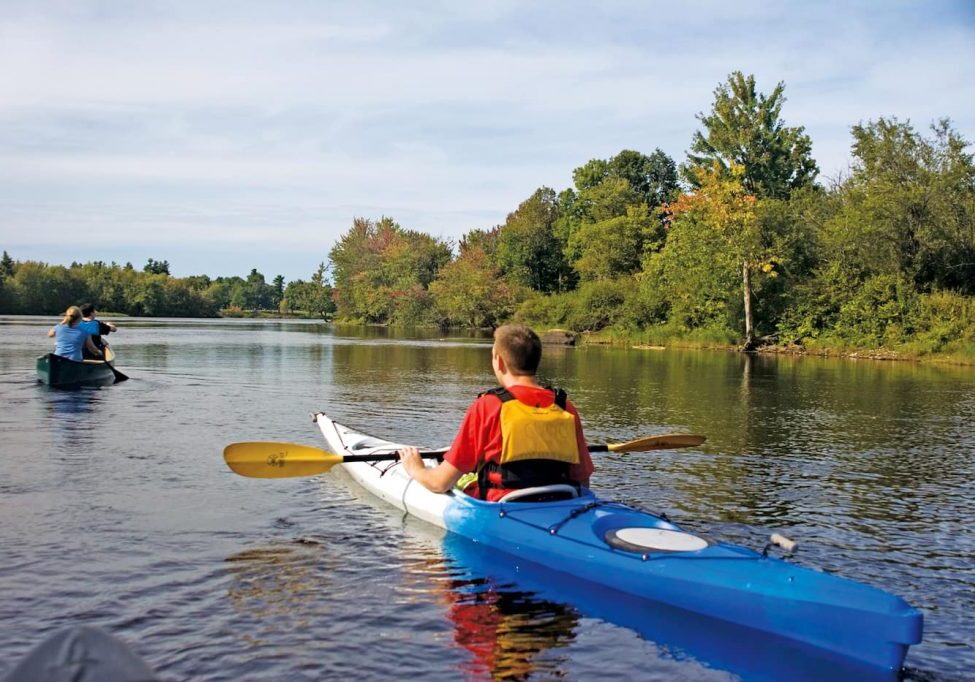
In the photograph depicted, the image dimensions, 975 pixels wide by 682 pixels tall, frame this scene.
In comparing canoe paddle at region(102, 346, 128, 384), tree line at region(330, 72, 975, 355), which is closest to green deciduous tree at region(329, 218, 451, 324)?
tree line at region(330, 72, 975, 355)

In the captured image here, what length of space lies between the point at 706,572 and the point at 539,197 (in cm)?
6113

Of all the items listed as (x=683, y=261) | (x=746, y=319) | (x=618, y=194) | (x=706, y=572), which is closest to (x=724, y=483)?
(x=706, y=572)

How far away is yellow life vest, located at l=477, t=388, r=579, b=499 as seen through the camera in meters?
6.10

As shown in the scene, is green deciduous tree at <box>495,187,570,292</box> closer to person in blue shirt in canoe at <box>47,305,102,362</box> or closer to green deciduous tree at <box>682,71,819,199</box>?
green deciduous tree at <box>682,71,819,199</box>

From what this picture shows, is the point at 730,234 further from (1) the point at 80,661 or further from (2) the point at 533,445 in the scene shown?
(1) the point at 80,661

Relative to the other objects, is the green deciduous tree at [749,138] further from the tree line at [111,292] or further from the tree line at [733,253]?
the tree line at [111,292]

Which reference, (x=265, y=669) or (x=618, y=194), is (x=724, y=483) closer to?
(x=265, y=669)

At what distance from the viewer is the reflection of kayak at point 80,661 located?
150 centimetres

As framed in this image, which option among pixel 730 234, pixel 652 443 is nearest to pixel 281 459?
pixel 652 443

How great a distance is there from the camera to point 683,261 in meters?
41.7

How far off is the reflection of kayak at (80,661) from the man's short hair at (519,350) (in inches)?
186

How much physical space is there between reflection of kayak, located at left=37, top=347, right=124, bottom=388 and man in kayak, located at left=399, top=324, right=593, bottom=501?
1283 cm

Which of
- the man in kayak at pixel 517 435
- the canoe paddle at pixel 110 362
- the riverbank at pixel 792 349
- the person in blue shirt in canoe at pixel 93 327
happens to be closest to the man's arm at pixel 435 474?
the man in kayak at pixel 517 435

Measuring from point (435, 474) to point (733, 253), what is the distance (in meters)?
33.6
